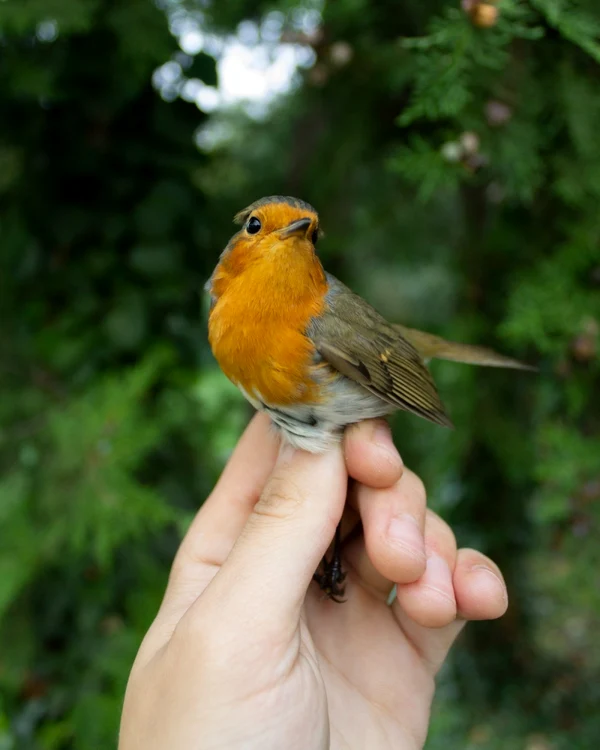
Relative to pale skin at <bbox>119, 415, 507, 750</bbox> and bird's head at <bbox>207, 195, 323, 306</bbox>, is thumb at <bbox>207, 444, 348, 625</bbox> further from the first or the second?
bird's head at <bbox>207, 195, 323, 306</bbox>

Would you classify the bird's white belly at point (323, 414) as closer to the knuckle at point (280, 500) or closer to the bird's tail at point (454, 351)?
the knuckle at point (280, 500)

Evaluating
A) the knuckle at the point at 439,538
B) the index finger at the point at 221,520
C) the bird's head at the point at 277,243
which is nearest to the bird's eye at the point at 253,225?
the bird's head at the point at 277,243

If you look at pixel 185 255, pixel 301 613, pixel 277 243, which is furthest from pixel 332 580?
pixel 185 255

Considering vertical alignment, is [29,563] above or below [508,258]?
below

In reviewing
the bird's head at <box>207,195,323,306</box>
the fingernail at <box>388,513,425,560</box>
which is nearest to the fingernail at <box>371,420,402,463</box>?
the fingernail at <box>388,513,425,560</box>

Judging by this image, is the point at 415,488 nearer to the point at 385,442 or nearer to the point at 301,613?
the point at 385,442

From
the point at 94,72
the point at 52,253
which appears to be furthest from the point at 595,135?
the point at 52,253

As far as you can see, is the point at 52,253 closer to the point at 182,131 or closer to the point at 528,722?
the point at 182,131

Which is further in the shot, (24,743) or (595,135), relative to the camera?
(24,743)

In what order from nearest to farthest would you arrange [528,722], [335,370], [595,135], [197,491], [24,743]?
[335,370] < [595,135] < [24,743] < [197,491] < [528,722]
